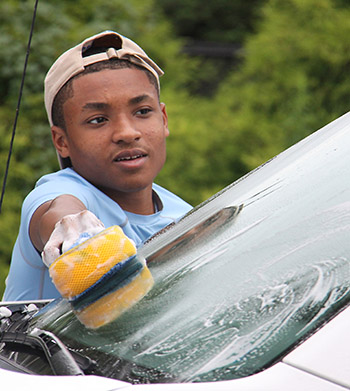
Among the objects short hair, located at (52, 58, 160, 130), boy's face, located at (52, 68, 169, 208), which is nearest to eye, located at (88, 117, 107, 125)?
boy's face, located at (52, 68, 169, 208)

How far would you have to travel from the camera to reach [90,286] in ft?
4.80

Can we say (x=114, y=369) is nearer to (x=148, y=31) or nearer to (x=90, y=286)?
(x=90, y=286)

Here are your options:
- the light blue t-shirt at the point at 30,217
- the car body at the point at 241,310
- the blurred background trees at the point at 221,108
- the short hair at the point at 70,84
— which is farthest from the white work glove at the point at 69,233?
the blurred background trees at the point at 221,108

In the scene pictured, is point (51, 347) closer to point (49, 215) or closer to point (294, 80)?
point (49, 215)

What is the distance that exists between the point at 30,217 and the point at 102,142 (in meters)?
0.34

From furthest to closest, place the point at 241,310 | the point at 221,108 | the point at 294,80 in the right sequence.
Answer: the point at 221,108 → the point at 294,80 → the point at 241,310

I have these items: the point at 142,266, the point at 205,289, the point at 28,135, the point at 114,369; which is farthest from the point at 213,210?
the point at 28,135

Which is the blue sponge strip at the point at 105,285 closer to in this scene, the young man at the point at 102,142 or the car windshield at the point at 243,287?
the car windshield at the point at 243,287

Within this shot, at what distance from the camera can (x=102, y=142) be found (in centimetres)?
213

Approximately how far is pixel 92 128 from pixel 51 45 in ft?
11.7

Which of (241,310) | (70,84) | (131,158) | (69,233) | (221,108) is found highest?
(221,108)

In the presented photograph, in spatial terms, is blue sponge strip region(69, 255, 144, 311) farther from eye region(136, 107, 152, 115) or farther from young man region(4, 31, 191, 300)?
eye region(136, 107, 152, 115)

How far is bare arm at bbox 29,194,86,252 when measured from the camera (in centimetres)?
179

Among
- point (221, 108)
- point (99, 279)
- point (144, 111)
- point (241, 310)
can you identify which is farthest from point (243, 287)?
point (221, 108)
